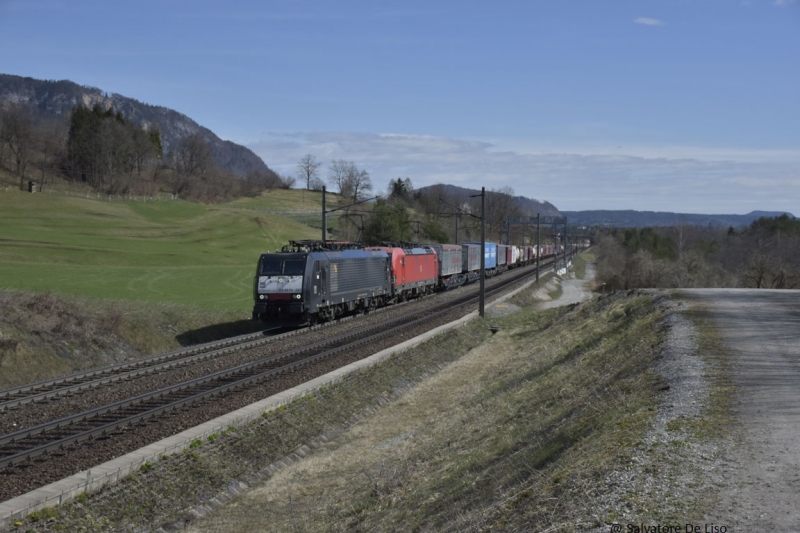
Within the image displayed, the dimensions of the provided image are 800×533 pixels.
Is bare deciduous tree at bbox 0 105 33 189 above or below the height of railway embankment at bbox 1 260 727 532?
above

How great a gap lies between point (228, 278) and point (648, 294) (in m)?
25.4

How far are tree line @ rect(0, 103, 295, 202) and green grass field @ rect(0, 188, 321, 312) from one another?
14.2 m

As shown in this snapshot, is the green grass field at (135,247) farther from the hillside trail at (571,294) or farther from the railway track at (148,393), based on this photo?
the hillside trail at (571,294)

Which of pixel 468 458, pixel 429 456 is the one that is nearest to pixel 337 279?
pixel 429 456

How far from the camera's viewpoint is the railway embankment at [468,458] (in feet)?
28.0

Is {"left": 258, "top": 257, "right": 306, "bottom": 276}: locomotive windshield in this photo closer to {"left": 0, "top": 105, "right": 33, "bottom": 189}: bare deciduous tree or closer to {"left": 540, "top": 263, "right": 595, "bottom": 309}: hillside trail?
{"left": 540, "top": 263, "right": 595, "bottom": 309}: hillside trail

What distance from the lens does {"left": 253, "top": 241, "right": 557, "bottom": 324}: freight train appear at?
103ft

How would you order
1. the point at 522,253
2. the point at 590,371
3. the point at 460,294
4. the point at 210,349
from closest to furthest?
the point at 590,371 < the point at 210,349 < the point at 460,294 < the point at 522,253

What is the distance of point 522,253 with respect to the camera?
11344 cm

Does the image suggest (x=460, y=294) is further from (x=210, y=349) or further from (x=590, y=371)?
(x=590, y=371)

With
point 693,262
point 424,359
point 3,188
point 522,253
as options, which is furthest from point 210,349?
point 522,253

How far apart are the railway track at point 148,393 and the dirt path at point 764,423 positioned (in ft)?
31.6

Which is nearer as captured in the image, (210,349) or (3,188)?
(210,349)

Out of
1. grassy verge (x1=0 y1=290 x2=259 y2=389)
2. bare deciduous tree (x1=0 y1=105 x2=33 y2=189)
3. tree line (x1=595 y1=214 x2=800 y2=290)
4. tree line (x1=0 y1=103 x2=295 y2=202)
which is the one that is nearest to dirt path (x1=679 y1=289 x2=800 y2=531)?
grassy verge (x1=0 y1=290 x2=259 y2=389)
